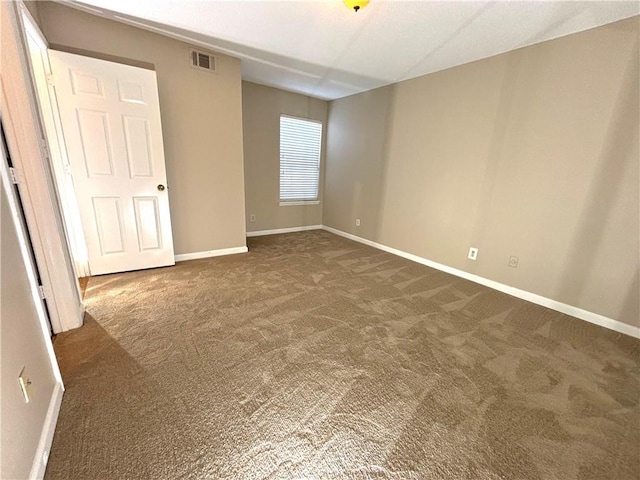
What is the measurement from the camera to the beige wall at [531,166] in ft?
7.25

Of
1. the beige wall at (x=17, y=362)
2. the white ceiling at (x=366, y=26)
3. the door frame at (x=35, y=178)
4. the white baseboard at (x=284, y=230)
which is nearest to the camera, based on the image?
the beige wall at (x=17, y=362)

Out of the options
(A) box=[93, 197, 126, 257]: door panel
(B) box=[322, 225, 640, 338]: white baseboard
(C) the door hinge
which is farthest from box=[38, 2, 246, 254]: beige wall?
(B) box=[322, 225, 640, 338]: white baseboard

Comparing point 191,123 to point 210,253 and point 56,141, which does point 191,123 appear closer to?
point 56,141

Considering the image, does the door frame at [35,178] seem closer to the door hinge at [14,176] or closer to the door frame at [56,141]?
the door hinge at [14,176]

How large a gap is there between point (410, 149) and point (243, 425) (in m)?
3.69

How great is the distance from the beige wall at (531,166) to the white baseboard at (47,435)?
3742 mm

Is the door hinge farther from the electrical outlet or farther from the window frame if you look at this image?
the window frame

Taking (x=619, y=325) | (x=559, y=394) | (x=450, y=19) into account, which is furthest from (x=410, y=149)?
(x=559, y=394)

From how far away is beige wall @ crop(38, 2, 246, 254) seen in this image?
253 centimetres

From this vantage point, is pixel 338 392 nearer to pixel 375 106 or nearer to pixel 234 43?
pixel 234 43

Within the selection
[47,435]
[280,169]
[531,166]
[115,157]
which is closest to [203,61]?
[115,157]

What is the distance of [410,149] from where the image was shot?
12.2 ft

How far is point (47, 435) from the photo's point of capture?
3.70 ft

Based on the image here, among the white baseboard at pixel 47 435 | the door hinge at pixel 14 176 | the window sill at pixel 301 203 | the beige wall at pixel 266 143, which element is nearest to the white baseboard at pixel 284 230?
the beige wall at pixel 266 143
